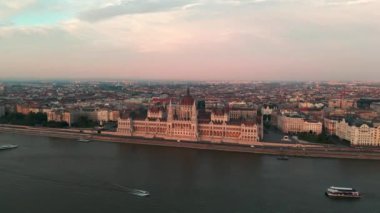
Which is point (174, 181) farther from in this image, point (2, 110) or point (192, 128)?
point (2, 110)

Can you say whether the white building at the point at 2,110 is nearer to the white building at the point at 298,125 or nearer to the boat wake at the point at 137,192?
the white building at the point at 298,125

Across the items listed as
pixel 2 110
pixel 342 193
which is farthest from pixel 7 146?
pixel 342 193

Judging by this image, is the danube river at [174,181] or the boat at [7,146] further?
the boat at [7,146]

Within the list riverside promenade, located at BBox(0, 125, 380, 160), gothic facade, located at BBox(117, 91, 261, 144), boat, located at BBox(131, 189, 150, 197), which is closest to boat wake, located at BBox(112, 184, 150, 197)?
boat, located at BBox(131, 189, 150, 197)

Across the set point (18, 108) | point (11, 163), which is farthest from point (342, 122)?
point (18, 108)

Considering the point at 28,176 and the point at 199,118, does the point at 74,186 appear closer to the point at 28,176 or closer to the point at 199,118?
the point at 28,176

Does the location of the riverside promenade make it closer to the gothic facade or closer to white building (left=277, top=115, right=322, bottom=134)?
the gothic facade

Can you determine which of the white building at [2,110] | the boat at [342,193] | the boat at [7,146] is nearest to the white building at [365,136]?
the boat at [342,193]
